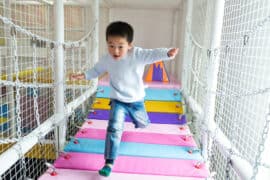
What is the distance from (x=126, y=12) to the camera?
161 inches

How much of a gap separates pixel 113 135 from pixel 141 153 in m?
0.28

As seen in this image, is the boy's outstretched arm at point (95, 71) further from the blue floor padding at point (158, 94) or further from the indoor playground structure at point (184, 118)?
the blue floor padding at point (158, 94)

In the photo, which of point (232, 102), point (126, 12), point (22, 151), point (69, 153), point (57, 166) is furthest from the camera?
point (126, 12)

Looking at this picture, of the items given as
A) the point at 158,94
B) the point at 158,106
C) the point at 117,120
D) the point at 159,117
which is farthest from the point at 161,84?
the point at 117,120

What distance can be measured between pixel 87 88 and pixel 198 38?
1.21 metres

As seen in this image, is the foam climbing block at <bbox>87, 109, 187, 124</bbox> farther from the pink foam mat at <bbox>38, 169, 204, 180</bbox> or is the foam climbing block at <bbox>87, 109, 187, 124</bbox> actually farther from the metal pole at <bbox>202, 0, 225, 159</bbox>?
the pink foam mat at <bbox>38, 169, 204, 180</bbox>

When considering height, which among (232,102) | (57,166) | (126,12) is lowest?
(57,166)

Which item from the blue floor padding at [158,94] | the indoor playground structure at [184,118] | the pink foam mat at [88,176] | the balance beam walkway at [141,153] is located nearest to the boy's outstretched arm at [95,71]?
the indoor playground structure at [184,118]

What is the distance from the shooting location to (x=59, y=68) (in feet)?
5.40

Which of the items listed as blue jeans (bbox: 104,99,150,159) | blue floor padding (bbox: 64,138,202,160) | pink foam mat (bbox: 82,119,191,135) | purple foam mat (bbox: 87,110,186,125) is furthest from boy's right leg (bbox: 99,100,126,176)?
purple foam mat (bbox: 87,110,186,125)

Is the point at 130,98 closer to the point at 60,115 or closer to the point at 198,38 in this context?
the point at 60,115

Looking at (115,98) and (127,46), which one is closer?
(127,46)

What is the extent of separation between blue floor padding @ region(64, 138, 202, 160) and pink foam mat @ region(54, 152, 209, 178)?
0.05 metres

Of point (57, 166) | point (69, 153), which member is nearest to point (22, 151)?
point (57, 166)
